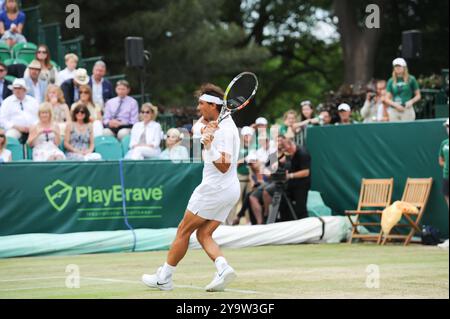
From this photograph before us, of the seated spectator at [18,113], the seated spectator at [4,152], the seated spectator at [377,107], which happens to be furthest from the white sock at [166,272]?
the seated spectator at [377,107]

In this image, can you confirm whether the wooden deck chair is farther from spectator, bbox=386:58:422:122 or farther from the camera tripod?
spectator, bbox=386:58:422:122

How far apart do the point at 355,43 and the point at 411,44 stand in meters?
12.8

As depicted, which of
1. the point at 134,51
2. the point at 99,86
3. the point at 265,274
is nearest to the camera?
the point at 265,274

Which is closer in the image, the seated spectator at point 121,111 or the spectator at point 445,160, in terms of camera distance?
the spectator at point 445,160

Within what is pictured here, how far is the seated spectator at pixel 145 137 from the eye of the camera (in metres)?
17.4

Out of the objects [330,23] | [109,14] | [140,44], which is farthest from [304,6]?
[140,44]

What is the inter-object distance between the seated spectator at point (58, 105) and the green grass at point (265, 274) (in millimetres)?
3347

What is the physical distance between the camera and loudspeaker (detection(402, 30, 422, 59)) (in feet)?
68.6

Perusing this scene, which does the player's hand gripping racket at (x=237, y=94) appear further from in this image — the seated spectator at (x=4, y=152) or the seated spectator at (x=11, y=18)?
the seated spectator at (x=11, y=18)

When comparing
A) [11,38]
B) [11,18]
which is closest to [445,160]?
[11,38]

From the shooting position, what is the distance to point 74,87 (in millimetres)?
18312

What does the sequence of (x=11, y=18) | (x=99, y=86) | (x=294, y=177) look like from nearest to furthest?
(x=294, y=177) < (x=99, y=86) < (x=11, y=18)

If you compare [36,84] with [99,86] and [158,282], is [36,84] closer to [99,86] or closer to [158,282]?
[99,86]
